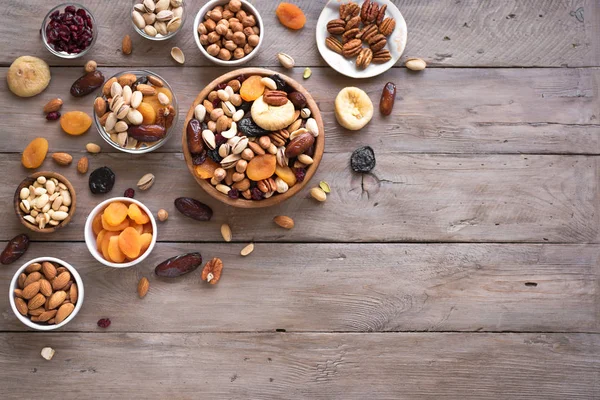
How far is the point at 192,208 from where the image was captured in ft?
4.14

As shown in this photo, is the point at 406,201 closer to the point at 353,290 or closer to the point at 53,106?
the point at 353,290

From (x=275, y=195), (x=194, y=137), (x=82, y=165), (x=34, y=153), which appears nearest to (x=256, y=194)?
(x=275, y=195)

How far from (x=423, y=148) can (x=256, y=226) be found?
423 mm

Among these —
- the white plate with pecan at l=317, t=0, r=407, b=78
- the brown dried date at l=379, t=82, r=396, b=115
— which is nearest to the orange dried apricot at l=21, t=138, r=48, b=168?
the white plate with pecan at l=317, t=0, r=407, b=78

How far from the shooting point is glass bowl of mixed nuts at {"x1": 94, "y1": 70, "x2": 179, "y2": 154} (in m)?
1.20

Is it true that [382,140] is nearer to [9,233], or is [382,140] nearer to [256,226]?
[256,226]

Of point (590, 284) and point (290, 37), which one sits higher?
point (290, 37)

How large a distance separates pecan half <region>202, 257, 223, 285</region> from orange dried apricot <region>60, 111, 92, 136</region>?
0.42m

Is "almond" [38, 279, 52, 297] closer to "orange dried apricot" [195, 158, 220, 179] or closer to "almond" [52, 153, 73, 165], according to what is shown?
"almond" [52, 153, 73, 165]

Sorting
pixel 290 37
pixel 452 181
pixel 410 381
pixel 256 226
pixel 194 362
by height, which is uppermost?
pixel 290 37

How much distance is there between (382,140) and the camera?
4.26ft

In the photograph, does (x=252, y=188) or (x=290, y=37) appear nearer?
(x=252, y=188)

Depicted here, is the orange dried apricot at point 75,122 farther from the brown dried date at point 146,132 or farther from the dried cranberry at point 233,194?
the dried cranberry at point 233,194

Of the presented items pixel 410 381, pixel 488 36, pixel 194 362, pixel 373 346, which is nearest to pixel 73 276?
pixel 194 362
